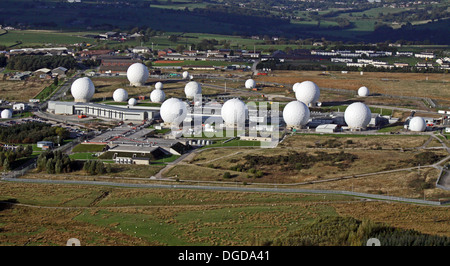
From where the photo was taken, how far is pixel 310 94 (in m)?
73.8

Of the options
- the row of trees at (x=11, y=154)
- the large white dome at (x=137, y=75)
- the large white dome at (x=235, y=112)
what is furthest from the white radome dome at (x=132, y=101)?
the row of trees at (x=11, y=154)

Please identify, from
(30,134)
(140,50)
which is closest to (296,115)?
(30,134)

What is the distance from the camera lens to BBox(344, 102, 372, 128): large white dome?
201ft

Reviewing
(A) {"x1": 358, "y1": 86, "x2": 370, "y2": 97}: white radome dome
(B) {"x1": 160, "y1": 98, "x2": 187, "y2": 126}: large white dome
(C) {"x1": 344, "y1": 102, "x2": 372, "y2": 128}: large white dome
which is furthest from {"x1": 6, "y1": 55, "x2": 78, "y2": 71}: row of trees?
(C) {"x1": 344, "y1": 102, "x2": 372, "y2": 128}: large white dome

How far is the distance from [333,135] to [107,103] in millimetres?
32324

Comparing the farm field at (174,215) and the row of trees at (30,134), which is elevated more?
the row of trees at (30,134)

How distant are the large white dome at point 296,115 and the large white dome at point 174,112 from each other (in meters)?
11.2

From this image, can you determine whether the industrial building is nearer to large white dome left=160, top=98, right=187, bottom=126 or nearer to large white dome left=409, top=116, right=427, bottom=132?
large white dome left=160, top=98, right=187, bottom=126

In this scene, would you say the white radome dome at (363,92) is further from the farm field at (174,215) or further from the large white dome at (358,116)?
the farm field at (174,215)

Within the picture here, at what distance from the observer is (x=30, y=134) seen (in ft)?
194

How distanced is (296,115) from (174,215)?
2729 centimetres

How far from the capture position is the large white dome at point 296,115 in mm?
62062

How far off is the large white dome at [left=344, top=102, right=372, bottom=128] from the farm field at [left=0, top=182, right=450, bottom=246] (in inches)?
871
